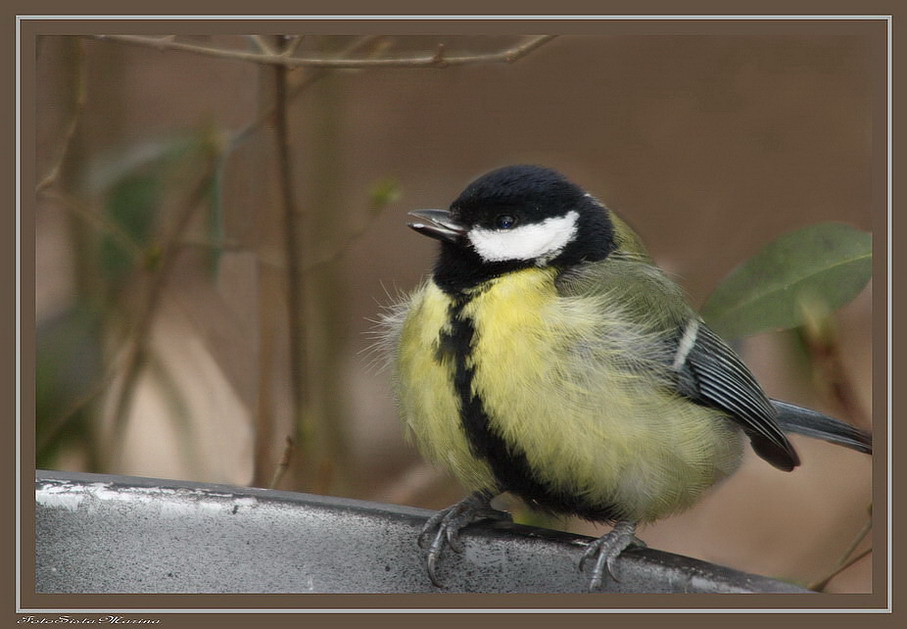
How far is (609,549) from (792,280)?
38 centimetres

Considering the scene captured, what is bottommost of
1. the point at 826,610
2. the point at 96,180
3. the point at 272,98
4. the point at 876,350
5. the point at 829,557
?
the point at 829,557

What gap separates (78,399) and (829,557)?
1.14m

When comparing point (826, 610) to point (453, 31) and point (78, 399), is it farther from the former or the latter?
point (78, 399)

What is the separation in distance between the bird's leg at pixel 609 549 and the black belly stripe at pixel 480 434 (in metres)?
0.02

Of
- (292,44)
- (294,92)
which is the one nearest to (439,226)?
(292,44)

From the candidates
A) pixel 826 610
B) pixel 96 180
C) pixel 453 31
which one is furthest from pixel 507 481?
pixel 96 180

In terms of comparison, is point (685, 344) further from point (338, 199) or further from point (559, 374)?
point (338, 199)

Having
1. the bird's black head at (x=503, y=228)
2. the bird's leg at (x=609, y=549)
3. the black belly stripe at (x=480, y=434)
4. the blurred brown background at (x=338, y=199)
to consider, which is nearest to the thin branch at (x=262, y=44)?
the blurred brown background at (x=338, y=199)

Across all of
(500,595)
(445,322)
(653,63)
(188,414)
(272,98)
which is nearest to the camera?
(500,595)

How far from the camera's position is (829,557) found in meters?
1.64

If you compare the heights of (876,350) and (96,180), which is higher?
(96,180)

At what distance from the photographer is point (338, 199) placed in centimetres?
183

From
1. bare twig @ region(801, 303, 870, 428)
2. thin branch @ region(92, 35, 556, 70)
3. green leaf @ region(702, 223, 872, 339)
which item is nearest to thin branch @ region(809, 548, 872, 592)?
bare twig @ region(801, 303, 870, 428)

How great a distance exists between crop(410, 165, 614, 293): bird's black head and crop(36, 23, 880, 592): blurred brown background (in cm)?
18
